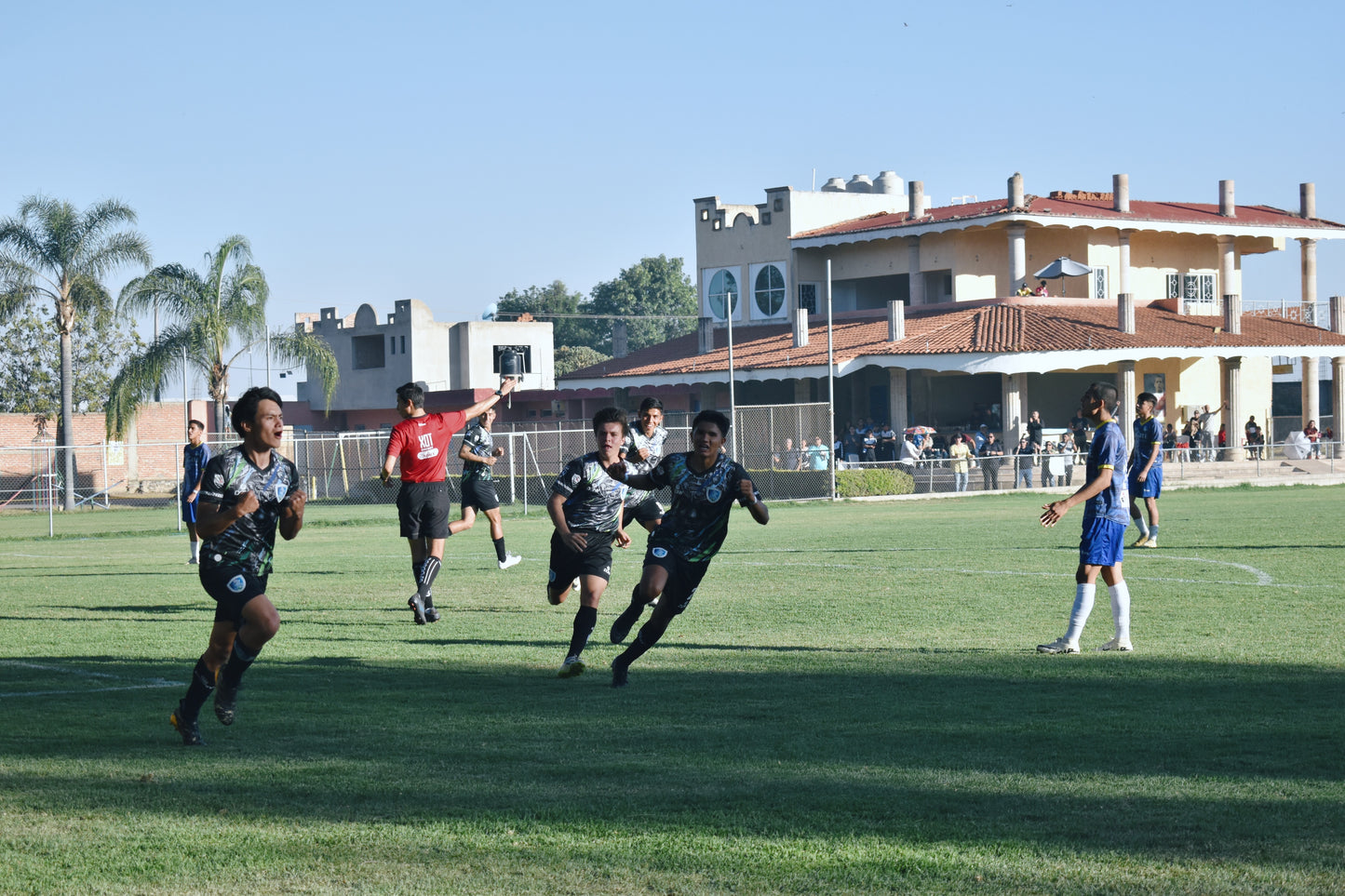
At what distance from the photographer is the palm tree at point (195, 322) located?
45.9 meters

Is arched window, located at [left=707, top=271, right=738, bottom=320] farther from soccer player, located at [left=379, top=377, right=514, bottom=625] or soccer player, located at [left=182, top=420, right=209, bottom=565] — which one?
soccer player, located at [left=379, top=377, right=514, bottom=625]

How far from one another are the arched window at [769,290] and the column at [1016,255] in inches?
382

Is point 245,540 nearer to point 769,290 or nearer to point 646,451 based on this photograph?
point 646,451

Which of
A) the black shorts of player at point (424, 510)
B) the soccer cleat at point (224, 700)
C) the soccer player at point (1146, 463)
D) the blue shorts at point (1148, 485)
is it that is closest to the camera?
the soccer cleat at point (224, 700)

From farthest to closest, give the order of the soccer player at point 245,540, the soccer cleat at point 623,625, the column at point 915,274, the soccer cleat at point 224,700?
the column at point 915,274 → the soccer cleat at point 623,625 → the soccer cleat at point 224,700 → the soccer player at point 245,540

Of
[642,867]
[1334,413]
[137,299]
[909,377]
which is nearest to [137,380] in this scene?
[137,299]

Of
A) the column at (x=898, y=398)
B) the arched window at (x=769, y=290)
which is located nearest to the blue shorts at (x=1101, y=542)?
the column at (x=898, y=398)

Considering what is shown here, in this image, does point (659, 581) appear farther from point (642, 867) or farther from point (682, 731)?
point (642, 867)

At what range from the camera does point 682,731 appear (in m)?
7.62

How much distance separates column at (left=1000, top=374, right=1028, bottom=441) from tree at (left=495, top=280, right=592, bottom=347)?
7593 centimetres

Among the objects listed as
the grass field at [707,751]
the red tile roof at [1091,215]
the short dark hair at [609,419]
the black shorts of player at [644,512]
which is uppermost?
the red tile roof at [1091,215]

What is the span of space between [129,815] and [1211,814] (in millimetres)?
4185

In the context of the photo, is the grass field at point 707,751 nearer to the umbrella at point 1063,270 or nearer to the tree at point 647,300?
the umbrella at point 1063,270

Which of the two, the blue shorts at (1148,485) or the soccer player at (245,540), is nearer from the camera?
the soccer player at (245,540)
